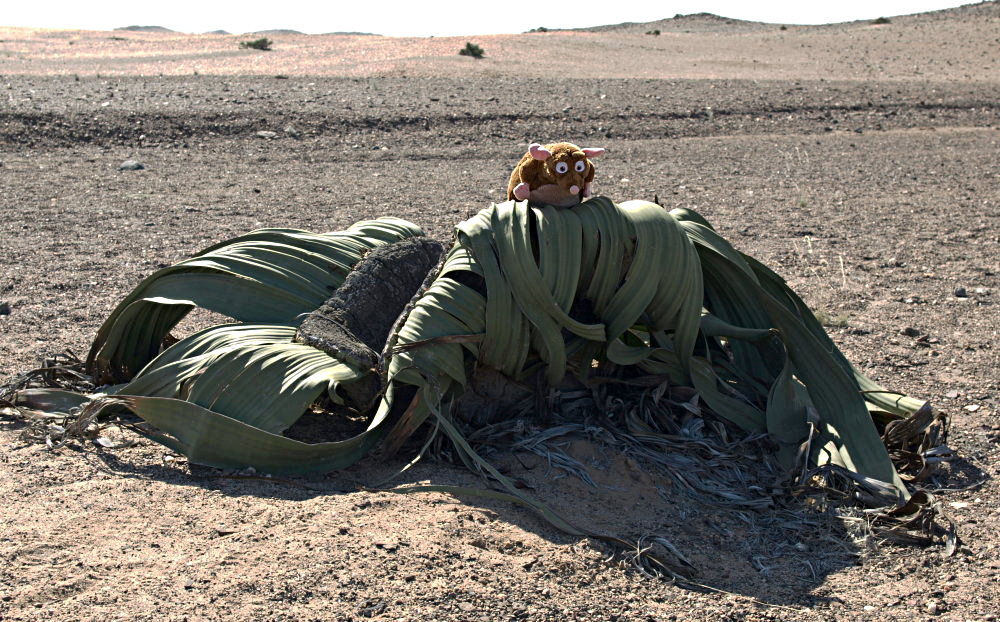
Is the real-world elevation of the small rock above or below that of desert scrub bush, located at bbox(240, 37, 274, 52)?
below

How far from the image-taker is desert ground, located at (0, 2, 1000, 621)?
2127mm

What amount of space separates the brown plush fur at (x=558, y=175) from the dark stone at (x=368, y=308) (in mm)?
506

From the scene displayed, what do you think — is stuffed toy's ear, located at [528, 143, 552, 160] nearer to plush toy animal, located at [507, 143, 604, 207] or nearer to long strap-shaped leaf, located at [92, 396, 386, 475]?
plush toy animal, located at [507, 143, 604, 207]

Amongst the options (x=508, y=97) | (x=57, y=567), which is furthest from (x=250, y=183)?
(x=57, y=567)

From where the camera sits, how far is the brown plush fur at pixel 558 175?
2.82 m

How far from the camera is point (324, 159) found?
26.8ft

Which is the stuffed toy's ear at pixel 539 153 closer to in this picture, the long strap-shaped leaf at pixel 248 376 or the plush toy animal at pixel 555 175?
the plush toy animal at pixel 555 175

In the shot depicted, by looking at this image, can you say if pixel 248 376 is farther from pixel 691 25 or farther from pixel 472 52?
pixel 691 25

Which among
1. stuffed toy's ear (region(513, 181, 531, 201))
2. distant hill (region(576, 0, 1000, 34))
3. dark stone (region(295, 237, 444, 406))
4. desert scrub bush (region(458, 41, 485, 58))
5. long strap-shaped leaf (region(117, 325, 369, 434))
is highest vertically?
distant hill (region(576, 0, 1000, 34))

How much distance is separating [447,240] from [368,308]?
216cm

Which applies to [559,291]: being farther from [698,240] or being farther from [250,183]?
[250,183]

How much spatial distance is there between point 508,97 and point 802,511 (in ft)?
29.2

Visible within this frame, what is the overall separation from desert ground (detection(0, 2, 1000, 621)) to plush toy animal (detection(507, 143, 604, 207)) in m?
0.75

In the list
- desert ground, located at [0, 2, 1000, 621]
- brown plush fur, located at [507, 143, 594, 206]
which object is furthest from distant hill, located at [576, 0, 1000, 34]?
brown plush fur, located at [507, 143, 594, 206]
